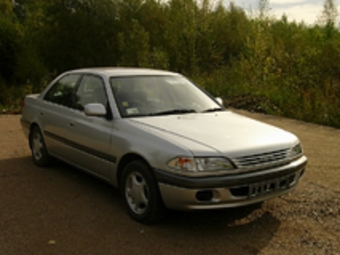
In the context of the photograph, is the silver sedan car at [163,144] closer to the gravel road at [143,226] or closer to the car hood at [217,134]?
the car hood at [217,134]

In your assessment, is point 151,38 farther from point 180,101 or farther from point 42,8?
point 180,101

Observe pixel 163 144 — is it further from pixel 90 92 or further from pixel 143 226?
pixel 90 92

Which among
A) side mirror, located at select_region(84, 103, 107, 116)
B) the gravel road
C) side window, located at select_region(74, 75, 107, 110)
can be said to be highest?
side window, located at select_region(74, 75, 107, 110)

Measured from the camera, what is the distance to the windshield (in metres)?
4.79

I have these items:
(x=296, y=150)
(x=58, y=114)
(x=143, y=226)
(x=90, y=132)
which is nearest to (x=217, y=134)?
(x=296, y=150)

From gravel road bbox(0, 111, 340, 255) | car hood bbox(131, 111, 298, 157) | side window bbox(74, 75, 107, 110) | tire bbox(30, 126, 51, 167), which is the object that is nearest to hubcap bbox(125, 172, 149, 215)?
gravel road bbox(0, 111, 340, 255)

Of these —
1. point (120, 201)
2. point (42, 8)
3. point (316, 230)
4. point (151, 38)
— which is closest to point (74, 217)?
point (120, 201)

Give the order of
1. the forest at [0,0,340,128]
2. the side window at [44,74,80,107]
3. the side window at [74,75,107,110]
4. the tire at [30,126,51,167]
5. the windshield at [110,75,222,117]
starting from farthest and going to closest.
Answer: the forest at [0,0,340,128] → the tire at [30,126,51,167] → the side window at [44,74,80,107] → the side window at [74,75,107,110] → the windshield at [110,75,222,117]

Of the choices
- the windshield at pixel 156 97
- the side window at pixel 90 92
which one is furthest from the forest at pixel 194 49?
the side window at pixel 90 92

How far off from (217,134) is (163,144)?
0.57 m

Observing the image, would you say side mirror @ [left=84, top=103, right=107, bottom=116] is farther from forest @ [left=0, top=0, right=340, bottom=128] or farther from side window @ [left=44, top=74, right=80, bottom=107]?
forest @ [left=0, top=0, right=340, bottom=128]

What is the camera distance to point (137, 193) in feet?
13.8

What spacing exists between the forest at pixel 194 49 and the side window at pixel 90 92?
263 inches

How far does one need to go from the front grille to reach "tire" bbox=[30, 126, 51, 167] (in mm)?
3387
